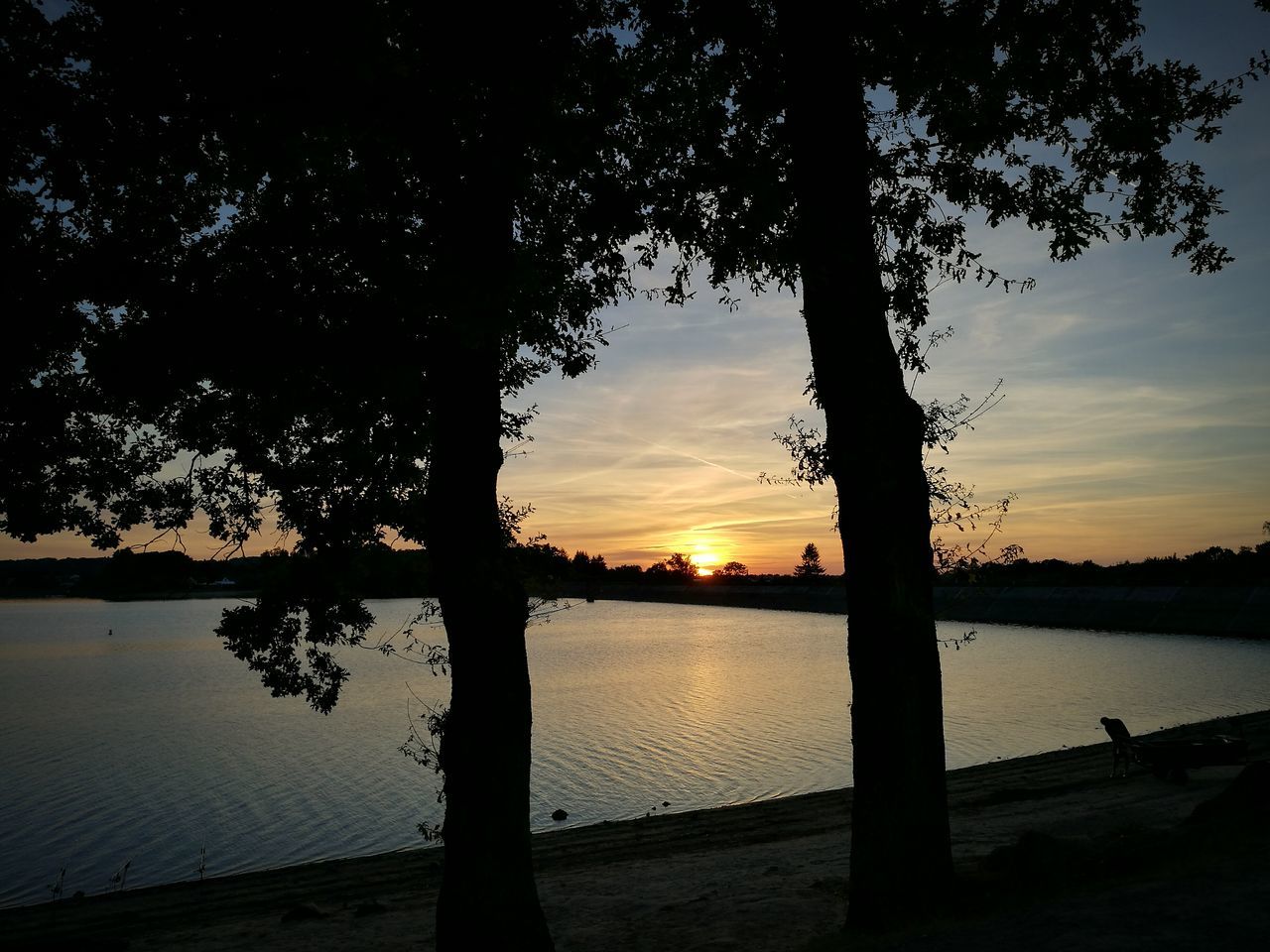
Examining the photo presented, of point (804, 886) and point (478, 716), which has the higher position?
point (478, 716)

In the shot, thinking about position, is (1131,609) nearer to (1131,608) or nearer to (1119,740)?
(1131,608)

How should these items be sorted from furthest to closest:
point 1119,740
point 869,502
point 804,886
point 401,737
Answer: point 401,737 < point 1119,740 < point 804,886 < point 869,502

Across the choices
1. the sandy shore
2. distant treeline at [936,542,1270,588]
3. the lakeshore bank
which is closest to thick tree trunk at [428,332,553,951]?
the sandy shore

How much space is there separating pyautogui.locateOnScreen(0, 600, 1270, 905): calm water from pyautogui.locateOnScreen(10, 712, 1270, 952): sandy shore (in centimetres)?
376

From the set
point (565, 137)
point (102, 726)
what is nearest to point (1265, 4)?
point (565, 137)

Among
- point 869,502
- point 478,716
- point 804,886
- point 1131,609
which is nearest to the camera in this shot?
point 869,502

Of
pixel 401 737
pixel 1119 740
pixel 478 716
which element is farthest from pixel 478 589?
pixel 401 737

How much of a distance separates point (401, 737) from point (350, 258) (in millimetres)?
31946

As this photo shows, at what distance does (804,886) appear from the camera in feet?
43.2

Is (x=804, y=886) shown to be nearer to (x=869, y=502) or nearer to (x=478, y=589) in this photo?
(x=869, y=502)

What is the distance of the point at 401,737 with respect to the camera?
125ft

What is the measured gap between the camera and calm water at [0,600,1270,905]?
23603 millimetres

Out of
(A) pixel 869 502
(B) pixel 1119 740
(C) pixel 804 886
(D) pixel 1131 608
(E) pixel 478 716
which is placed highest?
(A) pixel 869 502

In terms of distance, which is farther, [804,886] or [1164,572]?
[1164,572]
